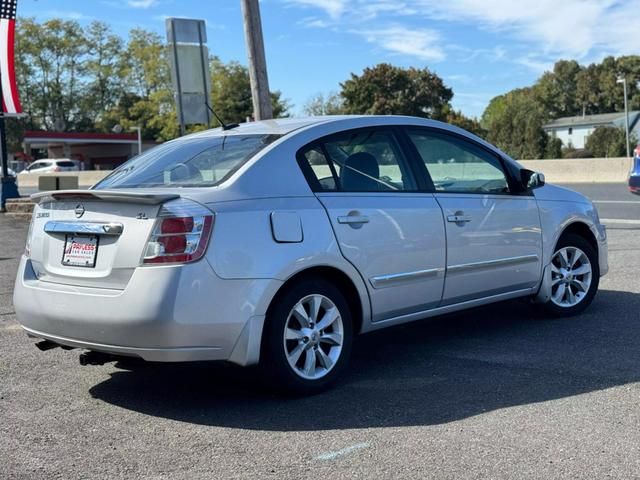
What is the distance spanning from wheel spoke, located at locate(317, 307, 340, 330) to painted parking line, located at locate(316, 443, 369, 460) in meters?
1.04

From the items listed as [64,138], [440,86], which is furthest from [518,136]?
[64,138]

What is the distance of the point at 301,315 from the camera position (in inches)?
185

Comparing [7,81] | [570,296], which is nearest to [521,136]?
[7,81]

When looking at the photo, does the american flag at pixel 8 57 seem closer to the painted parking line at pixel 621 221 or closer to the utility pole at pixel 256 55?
the utility pole at pixel 256 55

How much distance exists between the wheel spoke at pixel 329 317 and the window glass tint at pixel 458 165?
1.35 metres

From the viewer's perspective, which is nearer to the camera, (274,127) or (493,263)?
(274,127)

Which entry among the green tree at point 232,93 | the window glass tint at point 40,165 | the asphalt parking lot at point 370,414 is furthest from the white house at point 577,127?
the asphalt parking lot at point 370,414

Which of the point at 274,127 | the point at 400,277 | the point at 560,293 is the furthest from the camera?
the point at 560,293

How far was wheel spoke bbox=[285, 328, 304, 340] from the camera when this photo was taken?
463 centimetres

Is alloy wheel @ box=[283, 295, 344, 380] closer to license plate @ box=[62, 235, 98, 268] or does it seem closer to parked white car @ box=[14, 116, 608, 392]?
parked white car @ box=[14, 116, 608, 392]

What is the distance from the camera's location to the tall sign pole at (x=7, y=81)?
19.2 metres

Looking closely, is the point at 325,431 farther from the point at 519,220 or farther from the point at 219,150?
the point at 519,220

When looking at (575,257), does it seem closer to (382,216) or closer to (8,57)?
(382,216)

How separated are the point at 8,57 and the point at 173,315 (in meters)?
17.6
